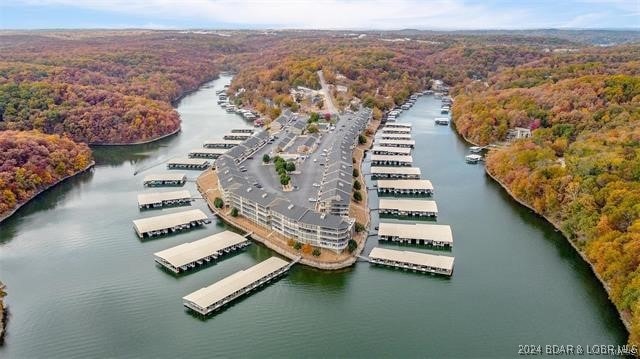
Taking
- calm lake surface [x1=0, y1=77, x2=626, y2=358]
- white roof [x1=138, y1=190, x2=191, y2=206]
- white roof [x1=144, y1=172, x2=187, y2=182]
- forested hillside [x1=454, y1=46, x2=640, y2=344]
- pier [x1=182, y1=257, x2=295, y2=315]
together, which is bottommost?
calm lake surface [x1=0, y1=77, x2=626, y2=358]

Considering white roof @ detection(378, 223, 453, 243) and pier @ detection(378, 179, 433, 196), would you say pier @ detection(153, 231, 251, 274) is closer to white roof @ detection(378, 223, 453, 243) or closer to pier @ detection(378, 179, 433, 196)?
white roof @ detection(378, 223, 453, 243)

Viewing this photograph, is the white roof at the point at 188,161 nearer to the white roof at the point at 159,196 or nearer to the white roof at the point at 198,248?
the white roof at the point at 159,196

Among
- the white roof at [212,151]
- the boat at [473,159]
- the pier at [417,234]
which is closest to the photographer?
the pier at [417,234]

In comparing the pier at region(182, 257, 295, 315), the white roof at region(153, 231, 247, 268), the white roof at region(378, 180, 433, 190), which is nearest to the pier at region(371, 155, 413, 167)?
the white roof at region(378, 180, 433, 190)

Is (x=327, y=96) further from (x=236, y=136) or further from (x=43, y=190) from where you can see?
(x=43, y=190)

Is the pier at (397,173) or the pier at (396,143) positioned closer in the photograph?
the pier at (397,173)

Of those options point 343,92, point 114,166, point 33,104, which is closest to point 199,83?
point 343,92

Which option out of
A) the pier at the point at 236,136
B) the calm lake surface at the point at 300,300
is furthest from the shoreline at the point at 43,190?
the pier at the point at 236,136

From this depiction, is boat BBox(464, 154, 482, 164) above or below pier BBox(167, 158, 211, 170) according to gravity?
below
